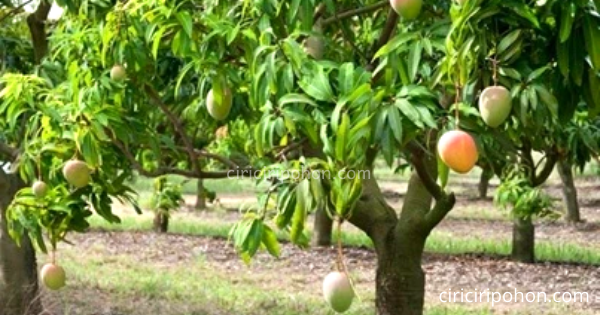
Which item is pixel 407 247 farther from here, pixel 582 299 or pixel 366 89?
pixel 582 299

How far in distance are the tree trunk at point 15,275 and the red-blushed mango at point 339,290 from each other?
9.56 ft

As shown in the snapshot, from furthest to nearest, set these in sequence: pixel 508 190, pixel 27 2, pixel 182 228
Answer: pixel 182 228
pixel 508 190
pixel 27 2

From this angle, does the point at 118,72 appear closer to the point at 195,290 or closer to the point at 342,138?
the point at 342,138

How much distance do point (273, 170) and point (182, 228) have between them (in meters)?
9.08

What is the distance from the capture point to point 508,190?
22.0 feet

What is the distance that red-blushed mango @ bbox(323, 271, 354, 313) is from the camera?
200cm

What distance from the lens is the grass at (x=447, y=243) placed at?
27.6 ft

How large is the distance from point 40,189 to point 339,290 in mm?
1307

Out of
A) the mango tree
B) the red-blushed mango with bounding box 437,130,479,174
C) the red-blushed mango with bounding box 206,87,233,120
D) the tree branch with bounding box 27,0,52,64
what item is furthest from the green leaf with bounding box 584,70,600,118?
the tree branch with bounding box 27,0,52,64

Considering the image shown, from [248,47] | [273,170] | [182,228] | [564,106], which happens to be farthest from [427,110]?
[182,228]

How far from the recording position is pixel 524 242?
790cm

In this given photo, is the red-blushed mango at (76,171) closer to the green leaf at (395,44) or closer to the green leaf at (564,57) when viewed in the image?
the green leaf at (395,44)

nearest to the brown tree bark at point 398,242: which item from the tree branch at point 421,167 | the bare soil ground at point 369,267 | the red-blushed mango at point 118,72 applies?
the tree branch at point 421,167

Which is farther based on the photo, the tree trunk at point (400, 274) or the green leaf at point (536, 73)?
the tree trunk at point (400, 274)
